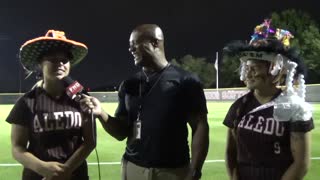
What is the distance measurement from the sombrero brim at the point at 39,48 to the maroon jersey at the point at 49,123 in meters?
0.27

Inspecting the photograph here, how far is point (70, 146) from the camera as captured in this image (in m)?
3.61

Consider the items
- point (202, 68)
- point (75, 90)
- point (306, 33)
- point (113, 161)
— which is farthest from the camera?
point (202, 68)

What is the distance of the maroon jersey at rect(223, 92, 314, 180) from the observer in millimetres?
3332

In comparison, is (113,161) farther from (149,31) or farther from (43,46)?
(149,31)

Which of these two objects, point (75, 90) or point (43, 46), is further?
point (43, 46)

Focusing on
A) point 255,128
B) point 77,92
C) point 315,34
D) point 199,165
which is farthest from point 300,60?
point 315,34

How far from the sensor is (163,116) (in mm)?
3533

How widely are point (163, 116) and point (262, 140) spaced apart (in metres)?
0.71

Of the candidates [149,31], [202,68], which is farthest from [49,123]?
[202,68]

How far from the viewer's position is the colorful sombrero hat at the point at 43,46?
3566 millimetres

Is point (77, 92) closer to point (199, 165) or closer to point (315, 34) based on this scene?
point (199, 165)

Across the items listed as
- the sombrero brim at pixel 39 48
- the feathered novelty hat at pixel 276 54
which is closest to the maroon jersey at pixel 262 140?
the feathered novelty hat at pixel 276 54

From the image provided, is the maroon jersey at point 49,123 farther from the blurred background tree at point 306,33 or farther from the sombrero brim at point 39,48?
the blurred background tree at point 306,33

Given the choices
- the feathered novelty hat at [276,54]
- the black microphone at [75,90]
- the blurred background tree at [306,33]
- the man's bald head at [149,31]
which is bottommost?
the blurred background tree at [306,33]
